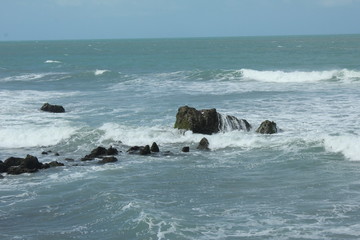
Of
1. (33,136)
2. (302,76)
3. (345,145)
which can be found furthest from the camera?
(302,76)

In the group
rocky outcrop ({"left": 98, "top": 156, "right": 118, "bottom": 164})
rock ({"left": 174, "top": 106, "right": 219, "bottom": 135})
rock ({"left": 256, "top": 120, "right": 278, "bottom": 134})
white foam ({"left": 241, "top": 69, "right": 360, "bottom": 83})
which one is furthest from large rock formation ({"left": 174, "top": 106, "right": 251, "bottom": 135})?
white foam ({"left": 241, "top": 69, "right": 360, "bottom": 83})

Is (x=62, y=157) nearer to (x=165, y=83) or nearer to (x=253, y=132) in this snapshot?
(x=253, y=132)

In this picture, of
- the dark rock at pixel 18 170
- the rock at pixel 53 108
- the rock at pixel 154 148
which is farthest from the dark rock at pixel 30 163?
the rock at pixel 53 108

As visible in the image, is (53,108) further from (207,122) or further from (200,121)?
(207,122)

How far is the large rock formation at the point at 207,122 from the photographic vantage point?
81.2 feet

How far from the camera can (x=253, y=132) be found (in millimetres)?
24766

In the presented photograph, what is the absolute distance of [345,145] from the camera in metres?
20.7

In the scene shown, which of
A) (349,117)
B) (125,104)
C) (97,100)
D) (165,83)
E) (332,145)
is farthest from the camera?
(165,83)

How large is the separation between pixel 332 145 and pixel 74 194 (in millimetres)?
10376

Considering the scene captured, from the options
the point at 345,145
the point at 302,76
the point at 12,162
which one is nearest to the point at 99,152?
the point at 12,162

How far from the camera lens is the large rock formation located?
974 inches

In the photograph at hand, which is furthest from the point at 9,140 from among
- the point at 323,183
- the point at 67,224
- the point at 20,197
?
the point at 323,183

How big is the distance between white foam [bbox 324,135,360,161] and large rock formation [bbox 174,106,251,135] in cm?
467

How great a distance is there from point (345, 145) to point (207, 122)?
653 centimetres
